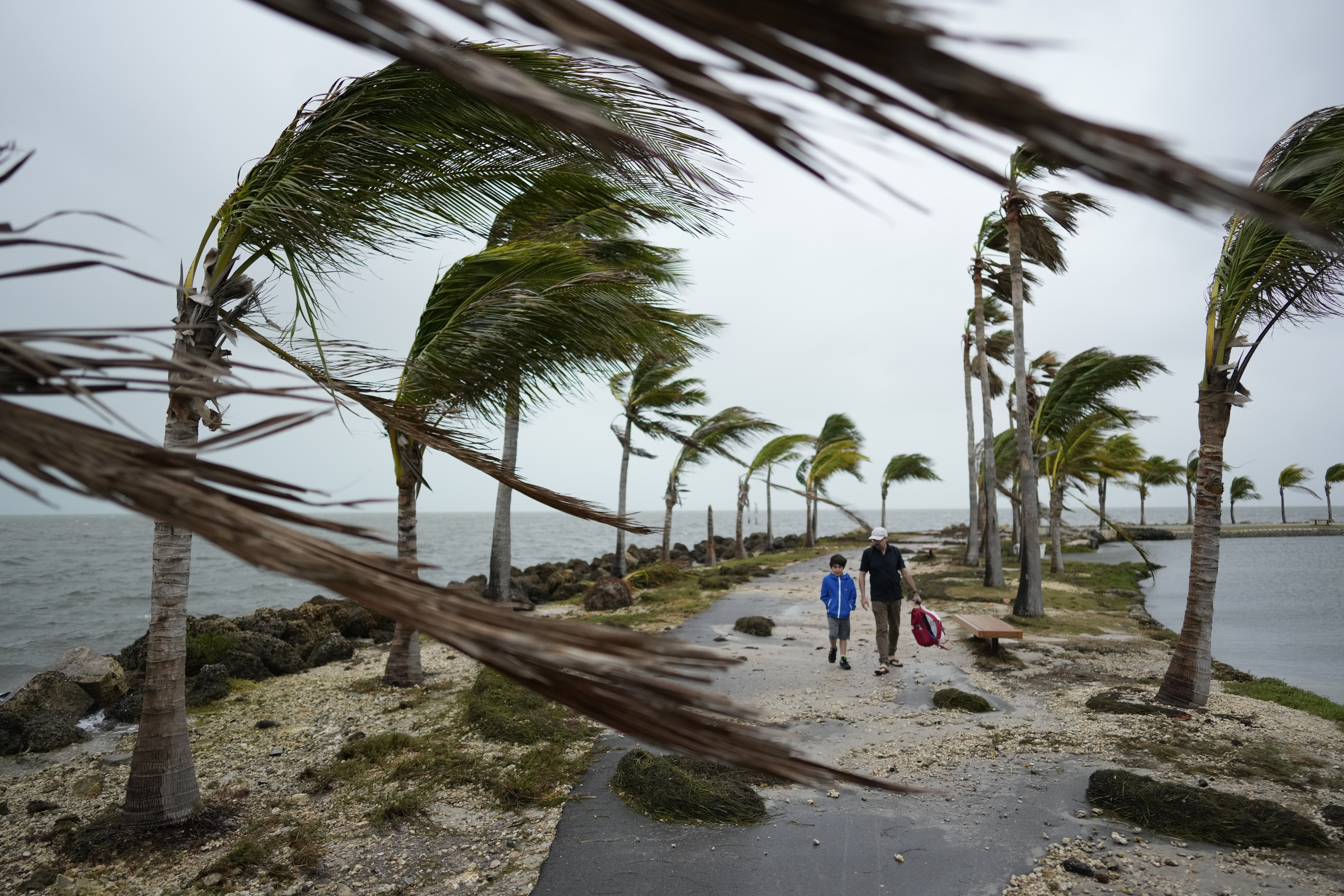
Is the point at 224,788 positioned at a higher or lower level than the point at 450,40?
lower

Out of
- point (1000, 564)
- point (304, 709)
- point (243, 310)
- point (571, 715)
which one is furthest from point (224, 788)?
point (1000, 564)

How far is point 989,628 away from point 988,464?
8407 mm

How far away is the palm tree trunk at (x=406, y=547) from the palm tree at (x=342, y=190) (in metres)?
2.36

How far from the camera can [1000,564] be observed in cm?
1730

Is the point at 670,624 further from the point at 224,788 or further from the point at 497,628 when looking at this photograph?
the point at 497,628

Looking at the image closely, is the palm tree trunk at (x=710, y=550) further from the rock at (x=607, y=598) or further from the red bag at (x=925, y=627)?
the red bag at (x=925, y=627)

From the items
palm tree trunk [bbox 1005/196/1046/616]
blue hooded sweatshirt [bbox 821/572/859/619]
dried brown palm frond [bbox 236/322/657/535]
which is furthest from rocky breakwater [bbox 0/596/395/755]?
palm tree trunk [bbox 1005/196/1046/616]

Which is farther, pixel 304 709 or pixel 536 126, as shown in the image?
pixel 304 709

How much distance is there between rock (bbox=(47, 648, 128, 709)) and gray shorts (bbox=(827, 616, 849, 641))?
348 inches

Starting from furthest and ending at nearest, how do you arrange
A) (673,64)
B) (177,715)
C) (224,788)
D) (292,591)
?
1. (292,591)
2. (224,788)
3. (177,715)
4. (673,64)

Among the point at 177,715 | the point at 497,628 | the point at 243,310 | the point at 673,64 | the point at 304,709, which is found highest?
the point at 243,310

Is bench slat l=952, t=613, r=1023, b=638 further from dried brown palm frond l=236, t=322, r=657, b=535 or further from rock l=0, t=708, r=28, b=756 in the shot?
rock l=0, t=708, r=28, b=756

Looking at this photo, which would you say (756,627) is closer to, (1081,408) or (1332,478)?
(1081,408)

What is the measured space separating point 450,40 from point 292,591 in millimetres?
28165
